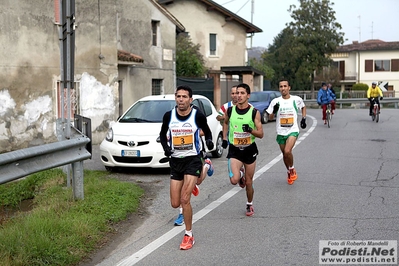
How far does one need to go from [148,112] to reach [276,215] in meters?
5.50

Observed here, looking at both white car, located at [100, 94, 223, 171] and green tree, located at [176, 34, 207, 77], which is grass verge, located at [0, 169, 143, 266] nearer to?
white car, located at [100, 94, 223, 171]

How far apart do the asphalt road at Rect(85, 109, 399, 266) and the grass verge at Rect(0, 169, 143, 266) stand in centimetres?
39

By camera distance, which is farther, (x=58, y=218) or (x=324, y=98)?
(x=324, y=98)

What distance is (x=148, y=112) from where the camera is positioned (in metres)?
12.3

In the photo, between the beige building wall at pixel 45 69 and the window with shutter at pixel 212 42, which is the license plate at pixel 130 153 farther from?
the window with shutter at pixel 212 42

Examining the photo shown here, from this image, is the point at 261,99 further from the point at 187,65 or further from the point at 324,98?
the point at 187,65

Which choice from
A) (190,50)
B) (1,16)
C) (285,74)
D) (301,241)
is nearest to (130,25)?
(1,16)

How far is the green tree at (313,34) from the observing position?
193ft

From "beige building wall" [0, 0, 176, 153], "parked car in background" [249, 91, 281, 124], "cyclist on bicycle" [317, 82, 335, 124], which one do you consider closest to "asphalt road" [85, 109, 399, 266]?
"beige building wall" [0, 0, 176, 153]

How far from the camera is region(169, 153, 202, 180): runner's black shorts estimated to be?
637 cm

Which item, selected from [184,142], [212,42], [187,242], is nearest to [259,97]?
[212,42]

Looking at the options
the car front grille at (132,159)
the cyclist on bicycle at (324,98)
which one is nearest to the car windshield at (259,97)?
the cyclist on bicycle at (324,98)

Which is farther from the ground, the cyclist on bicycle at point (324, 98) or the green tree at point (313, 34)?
the green tree at point (313, 34)

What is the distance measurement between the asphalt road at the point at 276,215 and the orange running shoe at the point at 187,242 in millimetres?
74
